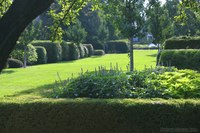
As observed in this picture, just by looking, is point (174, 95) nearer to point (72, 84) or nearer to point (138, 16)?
point (72, 84)

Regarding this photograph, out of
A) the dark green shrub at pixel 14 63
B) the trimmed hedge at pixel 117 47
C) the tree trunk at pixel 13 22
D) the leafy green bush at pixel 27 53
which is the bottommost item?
the trimmed hedge at pixel 117 47

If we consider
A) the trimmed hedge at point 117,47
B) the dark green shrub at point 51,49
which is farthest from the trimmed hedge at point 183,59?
the trimmed hedge at point 117,47

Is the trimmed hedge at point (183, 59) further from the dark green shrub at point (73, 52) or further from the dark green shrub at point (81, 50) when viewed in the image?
the dark green shrub at point (81, 50)

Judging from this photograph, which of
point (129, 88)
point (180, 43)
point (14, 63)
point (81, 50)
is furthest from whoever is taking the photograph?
point (81, 50)

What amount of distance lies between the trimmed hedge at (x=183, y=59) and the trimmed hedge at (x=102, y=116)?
38.6ft

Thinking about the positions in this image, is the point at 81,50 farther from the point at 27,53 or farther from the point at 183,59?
the point at 183,59

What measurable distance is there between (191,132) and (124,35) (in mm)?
15779

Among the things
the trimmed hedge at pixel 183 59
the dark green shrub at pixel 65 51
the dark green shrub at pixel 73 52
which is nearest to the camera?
the trimmed hedge at pixel 183 59

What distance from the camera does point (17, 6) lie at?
14.3 feet

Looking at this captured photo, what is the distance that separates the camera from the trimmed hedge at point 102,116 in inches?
221

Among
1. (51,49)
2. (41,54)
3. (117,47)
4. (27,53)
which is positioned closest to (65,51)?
(51,49)

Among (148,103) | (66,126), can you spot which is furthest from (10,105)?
(148,103)

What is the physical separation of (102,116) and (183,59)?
13.0 m

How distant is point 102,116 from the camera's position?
18.7ft
